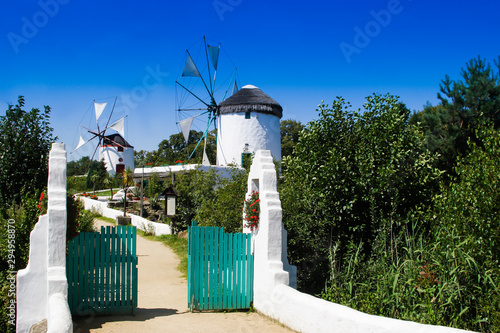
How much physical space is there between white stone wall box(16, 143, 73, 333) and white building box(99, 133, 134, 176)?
39.6m

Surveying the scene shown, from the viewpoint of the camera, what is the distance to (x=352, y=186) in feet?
30.9

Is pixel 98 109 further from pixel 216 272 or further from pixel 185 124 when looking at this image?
pixel 216 272

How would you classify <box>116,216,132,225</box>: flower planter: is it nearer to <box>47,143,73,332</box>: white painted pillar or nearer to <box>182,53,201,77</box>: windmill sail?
<box>182,53,201,77</box>: windmill sail

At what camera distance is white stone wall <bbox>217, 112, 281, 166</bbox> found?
27875 mm

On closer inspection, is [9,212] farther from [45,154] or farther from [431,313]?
[431,313]

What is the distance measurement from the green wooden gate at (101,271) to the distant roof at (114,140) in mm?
40247

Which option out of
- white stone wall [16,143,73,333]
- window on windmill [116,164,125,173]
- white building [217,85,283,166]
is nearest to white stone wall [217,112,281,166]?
white building [217,85,283,166]

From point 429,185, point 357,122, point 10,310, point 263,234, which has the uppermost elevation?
point 357,122

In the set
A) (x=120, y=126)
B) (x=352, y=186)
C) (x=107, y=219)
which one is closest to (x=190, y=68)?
(x=107, y=219)

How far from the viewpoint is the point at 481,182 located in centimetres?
688

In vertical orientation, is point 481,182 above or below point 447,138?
below

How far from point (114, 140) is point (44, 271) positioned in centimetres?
4179

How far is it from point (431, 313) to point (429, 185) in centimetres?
452

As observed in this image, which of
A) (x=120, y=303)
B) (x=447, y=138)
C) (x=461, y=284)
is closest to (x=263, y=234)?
(x=120, y=303)
